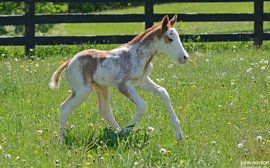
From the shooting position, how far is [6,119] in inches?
335

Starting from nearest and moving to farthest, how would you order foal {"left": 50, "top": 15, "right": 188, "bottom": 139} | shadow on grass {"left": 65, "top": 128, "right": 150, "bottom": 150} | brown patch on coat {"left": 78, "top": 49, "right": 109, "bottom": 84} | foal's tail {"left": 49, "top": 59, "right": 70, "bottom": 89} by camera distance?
1. shadow on grass {"left": 65, "top": 128, "right": 150, "bottom": 150}
2. foal {"left": 50, "top": 15, "right": 188, "bottom": 139}
3. brown patch on coat {"left": 78, "top": 49, "right": 109, "bottom": 84}
4. foal's tail {"left": 49, "top": 59, "right": 70, "bottom": 89}

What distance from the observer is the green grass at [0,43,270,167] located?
21.5ft

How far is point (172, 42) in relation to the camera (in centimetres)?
759

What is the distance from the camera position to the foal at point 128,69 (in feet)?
24.6

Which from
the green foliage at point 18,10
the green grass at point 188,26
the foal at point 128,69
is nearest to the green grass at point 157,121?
the foal at point 128,69

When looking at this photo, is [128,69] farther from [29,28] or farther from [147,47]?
[29,28]

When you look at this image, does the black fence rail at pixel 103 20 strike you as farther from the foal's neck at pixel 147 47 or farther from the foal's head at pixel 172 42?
the foal's head at pixel 172 42

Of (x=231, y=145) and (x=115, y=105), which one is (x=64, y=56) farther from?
(x=231, y=145)

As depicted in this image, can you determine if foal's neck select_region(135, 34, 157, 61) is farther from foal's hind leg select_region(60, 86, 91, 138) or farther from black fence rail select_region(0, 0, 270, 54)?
black fence rail select_region(0, 0, 270, 54)

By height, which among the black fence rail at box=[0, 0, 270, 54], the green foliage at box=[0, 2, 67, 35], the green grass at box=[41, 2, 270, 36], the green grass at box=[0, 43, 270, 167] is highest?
the green grass at box=[0, 43, 270, 167]

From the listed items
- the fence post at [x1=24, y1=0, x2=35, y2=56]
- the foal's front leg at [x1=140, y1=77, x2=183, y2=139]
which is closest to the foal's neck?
the foal's front leg at [x1=140, y1=77, x2=183, y2=139]

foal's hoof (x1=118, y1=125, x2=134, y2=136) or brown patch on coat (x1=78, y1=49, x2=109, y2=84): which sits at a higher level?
brown patch on coat (x1=78, y1=49, x2=109, y2=84)

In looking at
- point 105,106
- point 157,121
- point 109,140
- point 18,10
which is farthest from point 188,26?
point 109,140

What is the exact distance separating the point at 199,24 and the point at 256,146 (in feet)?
81.3
